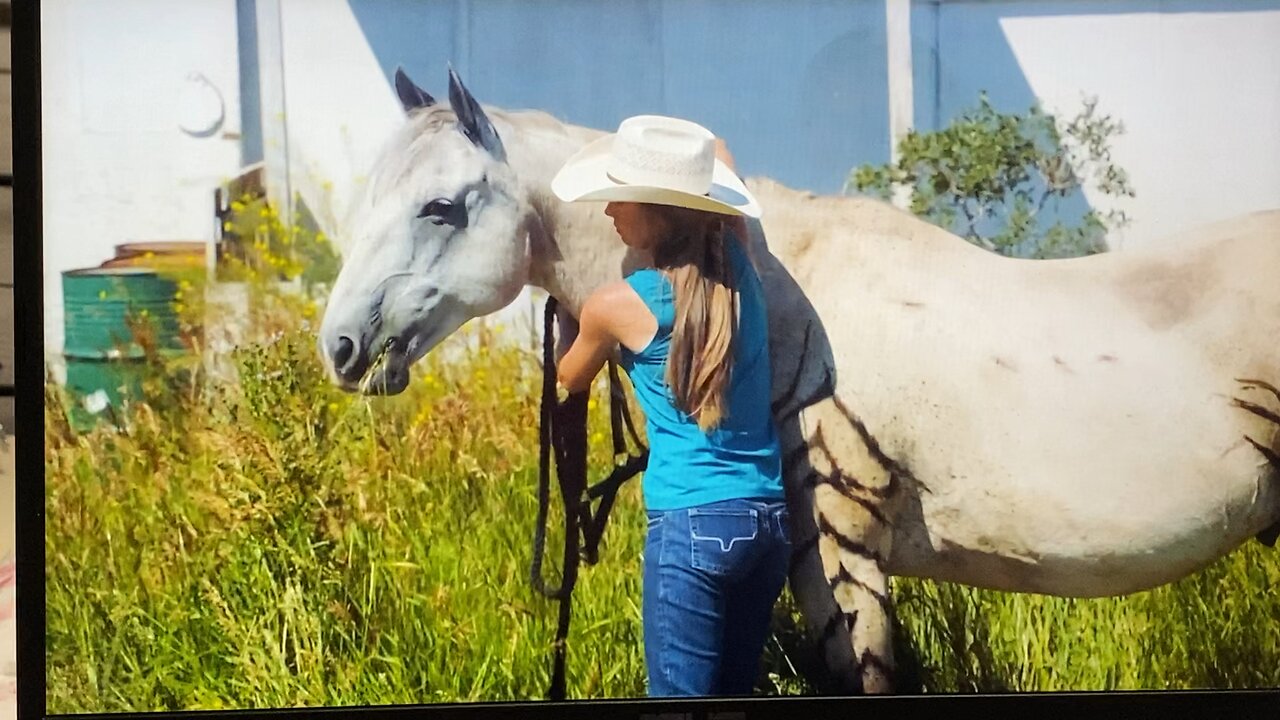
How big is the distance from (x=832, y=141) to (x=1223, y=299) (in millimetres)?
1029

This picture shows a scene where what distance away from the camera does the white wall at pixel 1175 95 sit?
2.52 meters

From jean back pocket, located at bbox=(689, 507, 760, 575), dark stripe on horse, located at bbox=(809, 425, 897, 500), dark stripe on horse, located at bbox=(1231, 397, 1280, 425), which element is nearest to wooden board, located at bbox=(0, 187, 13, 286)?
jean back pocket, located at bbox=(689, 507, 760, 575)

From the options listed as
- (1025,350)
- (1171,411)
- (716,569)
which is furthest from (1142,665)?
(716,569)

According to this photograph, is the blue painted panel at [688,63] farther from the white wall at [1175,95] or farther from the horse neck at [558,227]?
the white wall at [1175,95]

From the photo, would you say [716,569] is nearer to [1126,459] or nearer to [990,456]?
[990,456]

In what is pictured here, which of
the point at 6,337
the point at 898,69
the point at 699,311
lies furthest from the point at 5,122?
the point at 898,69

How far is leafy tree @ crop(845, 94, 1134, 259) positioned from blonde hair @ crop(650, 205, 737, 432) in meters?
0.38

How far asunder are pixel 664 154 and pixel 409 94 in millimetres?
602

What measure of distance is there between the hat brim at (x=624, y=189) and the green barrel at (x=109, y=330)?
3.08ft

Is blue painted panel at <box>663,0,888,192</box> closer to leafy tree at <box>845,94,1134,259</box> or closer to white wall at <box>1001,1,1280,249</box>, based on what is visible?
leafy tree at <box>845,94,1134,259</box>

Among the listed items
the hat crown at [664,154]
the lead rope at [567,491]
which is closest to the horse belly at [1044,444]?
the hat crown at [664,154]

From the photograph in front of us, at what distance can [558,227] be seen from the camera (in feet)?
8.03

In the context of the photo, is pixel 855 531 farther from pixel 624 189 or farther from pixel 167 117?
pixel 167 117

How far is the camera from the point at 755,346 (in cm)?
243
